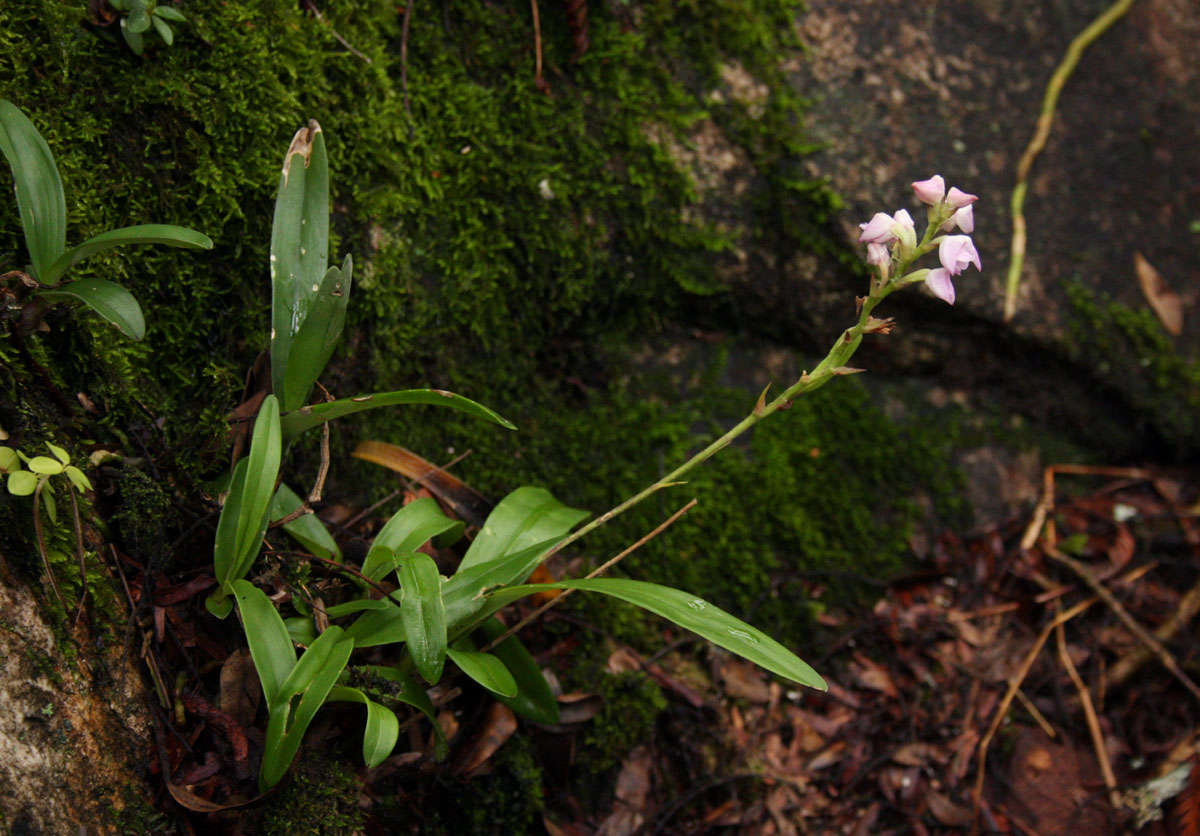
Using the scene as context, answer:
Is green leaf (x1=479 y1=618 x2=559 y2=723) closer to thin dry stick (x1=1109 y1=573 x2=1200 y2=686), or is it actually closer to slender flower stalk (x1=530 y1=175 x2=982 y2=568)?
slender flower stalk (x1=530 y1=175 x2=982 y2=568)

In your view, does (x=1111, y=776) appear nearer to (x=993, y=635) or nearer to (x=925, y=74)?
(x=993, y=635)

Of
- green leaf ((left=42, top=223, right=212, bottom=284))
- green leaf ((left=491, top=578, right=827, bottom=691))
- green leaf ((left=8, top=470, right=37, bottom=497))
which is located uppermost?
green leaf ((left=42, top=223, right=212, bottom=284))

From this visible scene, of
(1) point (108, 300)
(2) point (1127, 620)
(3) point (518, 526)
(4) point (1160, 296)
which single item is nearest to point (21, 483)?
(1) point (108, 300)

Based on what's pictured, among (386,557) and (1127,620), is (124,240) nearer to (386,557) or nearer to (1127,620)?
(386,557)

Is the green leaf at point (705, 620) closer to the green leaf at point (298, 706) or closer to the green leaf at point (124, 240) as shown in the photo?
the green leaf at point (298, 706)

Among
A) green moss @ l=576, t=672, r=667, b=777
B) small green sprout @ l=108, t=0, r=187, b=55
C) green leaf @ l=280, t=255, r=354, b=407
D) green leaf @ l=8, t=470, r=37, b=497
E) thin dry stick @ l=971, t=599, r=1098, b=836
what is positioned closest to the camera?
green leaf @ l=8, t=470, r=37, b=497

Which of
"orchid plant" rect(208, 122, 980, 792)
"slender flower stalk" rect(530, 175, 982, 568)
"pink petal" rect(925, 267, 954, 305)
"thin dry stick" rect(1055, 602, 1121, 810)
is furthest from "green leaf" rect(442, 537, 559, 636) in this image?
"thin dry stick" rect(1055, 602, 1121, 810)
